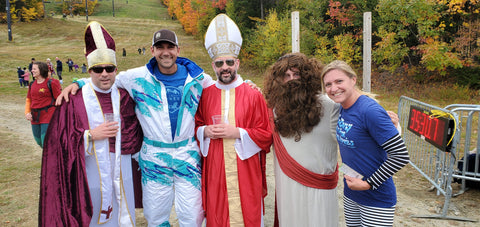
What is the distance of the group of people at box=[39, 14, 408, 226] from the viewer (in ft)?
7.62

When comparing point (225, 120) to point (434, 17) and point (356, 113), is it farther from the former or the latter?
point (434, 17)

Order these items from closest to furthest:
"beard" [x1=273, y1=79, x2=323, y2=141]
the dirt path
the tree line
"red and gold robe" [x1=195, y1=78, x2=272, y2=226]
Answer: "beard" [x1=273, y1=79, x2=323, y2=141] → "red and gold robe" [x1=195, y1=78, x2=272, y2=226] → the dirt path → the tree line

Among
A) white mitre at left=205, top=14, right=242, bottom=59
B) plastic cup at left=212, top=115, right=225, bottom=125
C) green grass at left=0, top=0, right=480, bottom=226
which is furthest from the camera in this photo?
green grass at left=0, top=0, right=480, bottom=226

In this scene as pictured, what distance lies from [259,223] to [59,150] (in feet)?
6.04

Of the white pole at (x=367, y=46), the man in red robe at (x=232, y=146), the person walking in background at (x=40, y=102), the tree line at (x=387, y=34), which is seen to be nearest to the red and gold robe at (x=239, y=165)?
the man in red robe at (x=232, y=146)

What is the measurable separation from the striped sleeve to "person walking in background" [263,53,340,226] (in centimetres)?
47

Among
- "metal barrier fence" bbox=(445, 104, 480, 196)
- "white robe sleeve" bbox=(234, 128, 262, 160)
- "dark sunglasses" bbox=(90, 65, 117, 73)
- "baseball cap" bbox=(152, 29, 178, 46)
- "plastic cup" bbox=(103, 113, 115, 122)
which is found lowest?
"metal barrier fence" bbox=(445, 104, 480, 196)

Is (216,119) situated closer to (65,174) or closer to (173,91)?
(173,91)

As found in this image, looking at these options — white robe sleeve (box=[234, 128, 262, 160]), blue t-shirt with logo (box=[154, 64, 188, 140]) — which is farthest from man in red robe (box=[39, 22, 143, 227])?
white robe sleeve (box=[234, 128, 262, 160])

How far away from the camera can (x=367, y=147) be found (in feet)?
7.34

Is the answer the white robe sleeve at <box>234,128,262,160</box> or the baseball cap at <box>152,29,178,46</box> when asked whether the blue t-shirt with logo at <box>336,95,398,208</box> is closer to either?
the white robe sleeve at <box>234,128,262,160</box>

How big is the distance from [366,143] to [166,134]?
5.53 feet

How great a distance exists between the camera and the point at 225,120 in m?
2.96

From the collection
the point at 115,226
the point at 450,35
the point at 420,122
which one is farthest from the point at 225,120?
the point at 450,35
